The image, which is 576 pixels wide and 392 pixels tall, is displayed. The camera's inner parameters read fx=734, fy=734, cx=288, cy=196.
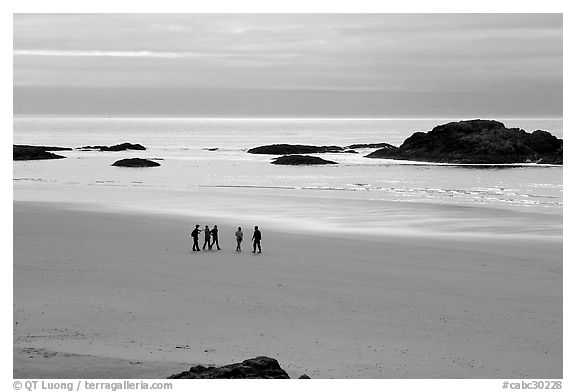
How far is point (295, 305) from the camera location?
17.3 metres

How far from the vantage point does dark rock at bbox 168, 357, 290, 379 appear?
11016 mm

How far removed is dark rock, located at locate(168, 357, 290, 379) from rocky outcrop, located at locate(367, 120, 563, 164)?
223 feet

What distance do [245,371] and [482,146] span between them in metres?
72.3

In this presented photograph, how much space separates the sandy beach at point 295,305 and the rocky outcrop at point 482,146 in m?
52.5

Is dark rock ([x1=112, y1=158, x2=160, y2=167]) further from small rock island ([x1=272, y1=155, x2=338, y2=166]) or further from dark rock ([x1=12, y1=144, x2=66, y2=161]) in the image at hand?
small rock island ([x1=272, y1=155, x2=338, y2=166])

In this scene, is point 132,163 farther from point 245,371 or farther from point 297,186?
point 245,371

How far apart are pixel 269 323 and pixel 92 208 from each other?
76.8 feet

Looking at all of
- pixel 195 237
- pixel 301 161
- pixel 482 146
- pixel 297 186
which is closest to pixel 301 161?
pixel 301 161

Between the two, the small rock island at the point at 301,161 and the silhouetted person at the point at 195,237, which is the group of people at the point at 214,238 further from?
the small rock island at the point at 301,161

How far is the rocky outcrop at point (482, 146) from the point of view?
77375 millimetres
